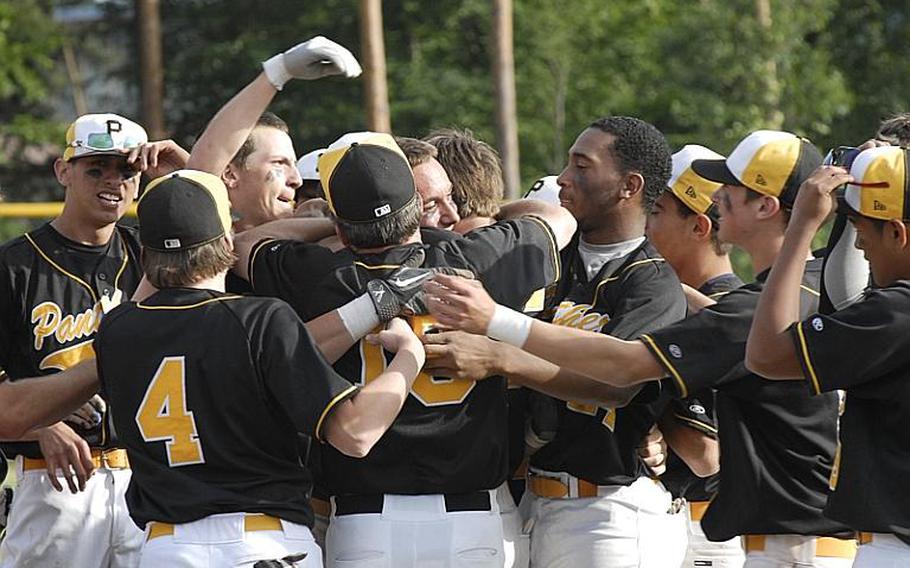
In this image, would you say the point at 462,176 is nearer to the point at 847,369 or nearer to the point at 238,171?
the point at 238,171

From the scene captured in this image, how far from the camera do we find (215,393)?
14.3ft

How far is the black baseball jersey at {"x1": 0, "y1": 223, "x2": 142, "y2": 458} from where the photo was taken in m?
5.88

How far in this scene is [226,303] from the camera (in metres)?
4.39

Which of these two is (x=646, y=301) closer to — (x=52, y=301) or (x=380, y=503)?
(x=380, y=503)

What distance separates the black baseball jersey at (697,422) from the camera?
5.52m

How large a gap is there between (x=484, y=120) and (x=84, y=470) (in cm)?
2330

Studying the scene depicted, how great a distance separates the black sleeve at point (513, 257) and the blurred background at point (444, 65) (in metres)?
20.0

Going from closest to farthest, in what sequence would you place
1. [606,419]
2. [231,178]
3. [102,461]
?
[606,419] → [231,178] → [102,461]

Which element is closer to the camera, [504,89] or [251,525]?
[251,525]

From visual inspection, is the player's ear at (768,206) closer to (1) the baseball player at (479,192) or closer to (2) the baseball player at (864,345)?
(2) the baseball player at (864,345)

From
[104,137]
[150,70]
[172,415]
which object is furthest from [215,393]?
[150,70]

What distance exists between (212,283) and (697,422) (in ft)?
6.82

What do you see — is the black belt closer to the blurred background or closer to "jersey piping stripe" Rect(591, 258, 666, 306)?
"jersey piping stripe" Rect(591, 258, 666, 306)

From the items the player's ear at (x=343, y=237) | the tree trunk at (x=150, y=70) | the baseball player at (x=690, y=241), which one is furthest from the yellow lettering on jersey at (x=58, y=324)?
the tree trunk at (x=150, y=70)
